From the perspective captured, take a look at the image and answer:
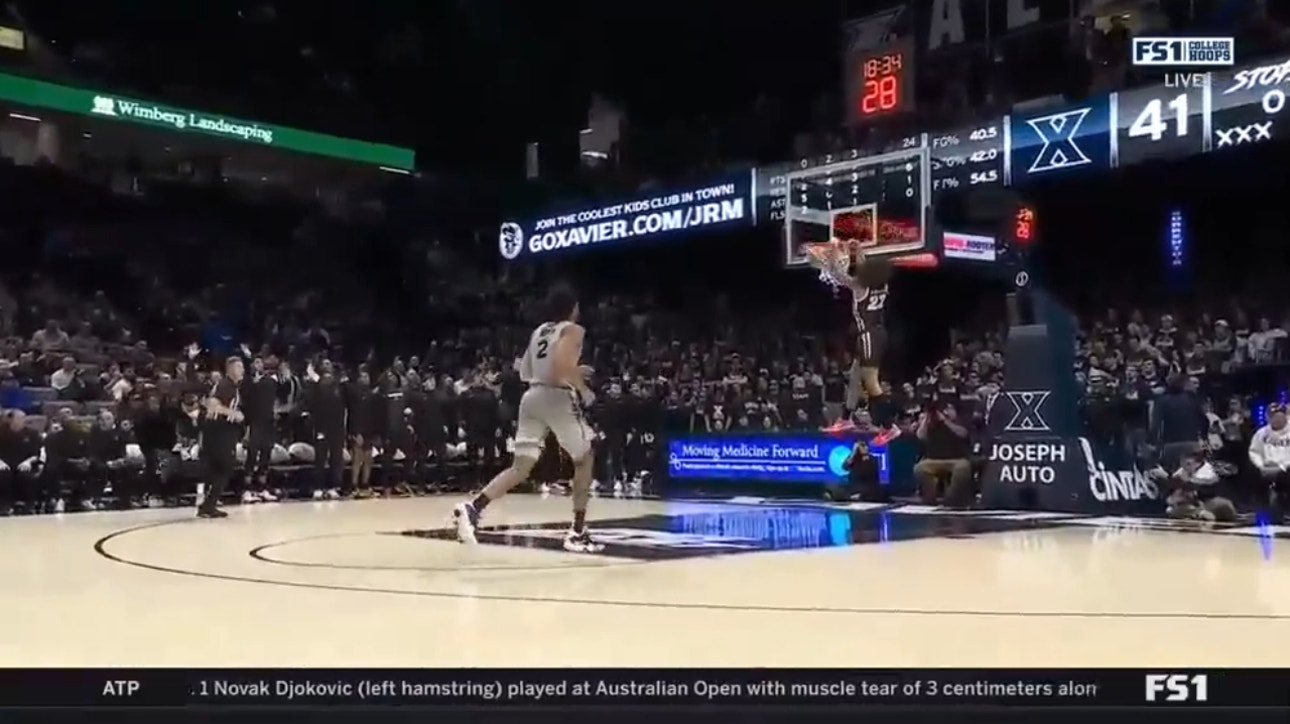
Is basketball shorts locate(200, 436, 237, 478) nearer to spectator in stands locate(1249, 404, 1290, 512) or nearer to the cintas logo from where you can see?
the cintas logo

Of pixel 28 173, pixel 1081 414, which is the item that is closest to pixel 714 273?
pixel 28 173

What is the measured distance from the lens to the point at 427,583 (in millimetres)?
4168

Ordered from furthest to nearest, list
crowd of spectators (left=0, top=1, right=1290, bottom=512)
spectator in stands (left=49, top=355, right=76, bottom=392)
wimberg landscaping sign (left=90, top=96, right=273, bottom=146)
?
1. spectator in stands (left=49, top=355, right=76, bottom=392)
2. crowd of spectators (left=0, top=1, right=1290, bottom=512)
3. wimberg landscaping sign (left=90, top=96, right=273, bottom=146)

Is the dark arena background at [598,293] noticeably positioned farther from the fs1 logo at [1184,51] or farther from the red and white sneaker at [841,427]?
the red and white sneaker at [841,427]

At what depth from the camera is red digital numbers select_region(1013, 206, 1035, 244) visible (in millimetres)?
4406

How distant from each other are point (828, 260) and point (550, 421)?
1343 millimetres

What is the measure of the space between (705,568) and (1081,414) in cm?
377

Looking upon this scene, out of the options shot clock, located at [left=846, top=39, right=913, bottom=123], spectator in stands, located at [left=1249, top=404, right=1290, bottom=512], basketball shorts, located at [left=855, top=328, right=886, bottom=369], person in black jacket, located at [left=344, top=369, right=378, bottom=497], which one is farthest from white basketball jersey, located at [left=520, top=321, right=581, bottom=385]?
spectator in stands, located at [left=1249, top=404, right=1290, bottom=512]

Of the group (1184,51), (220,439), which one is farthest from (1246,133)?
(220,439)

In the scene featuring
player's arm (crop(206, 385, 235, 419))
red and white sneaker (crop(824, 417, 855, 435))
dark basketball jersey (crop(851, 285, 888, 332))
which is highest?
dark basketball jersey (crop(851, 285, 888, 332))

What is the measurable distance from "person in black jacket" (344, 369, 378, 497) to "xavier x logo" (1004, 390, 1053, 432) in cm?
399

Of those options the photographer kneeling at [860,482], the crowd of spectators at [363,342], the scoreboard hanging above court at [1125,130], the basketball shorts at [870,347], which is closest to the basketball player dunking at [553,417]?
the crowd of spectators at [363,342]

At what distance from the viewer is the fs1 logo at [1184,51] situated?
3.11 m

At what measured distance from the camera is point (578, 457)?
5.18 meters
